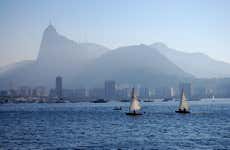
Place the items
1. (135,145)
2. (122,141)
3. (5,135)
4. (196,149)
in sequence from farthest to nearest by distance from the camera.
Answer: (5,135) → (122,141) → (135,145) → (196,149)

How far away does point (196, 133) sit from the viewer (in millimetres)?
95062

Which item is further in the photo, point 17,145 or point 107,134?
point 107,134

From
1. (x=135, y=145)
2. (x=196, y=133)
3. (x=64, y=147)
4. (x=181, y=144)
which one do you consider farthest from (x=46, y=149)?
(x=196, y=133)

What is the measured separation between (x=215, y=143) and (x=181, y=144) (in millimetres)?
5803

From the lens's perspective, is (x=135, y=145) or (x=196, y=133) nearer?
(x=135, y=145)

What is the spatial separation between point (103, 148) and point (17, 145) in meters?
14.1

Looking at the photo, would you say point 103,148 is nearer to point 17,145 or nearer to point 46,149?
point 46,149

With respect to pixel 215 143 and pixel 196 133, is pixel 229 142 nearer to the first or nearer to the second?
pixel 215 143

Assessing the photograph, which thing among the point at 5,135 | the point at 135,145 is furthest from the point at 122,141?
the point at 5,135

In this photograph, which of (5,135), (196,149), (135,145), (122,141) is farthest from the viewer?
(5,135)

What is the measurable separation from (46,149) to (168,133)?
3270cm

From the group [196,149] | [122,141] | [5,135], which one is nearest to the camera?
[196,149]

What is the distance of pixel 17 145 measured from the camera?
7538 centimetres

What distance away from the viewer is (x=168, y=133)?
9581 centimetres
